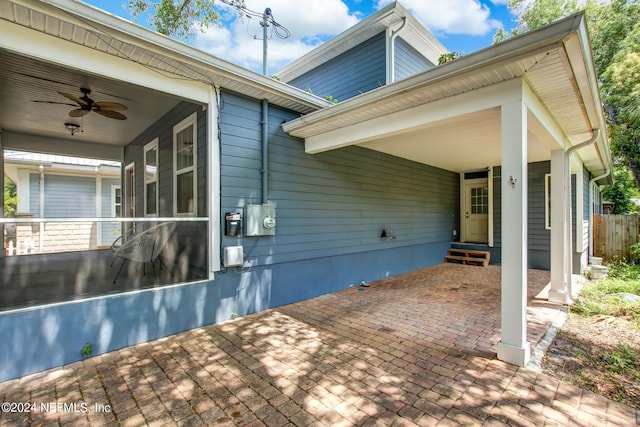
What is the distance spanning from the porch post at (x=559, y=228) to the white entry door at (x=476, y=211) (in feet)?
13.9

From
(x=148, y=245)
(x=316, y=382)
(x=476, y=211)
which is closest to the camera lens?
(x=316, y=382)

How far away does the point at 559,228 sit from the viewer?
4391 mm

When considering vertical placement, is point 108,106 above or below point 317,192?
above

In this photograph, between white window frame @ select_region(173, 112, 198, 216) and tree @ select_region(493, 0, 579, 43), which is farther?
tree @ select_region(493, 0, 579, 43)

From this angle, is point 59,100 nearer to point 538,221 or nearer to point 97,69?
point 97,69

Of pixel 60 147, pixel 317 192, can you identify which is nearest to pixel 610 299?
pixel 317 192

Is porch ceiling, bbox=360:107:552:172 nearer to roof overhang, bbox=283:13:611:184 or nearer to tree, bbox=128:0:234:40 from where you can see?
roof overhang, bbox=283:13:611:184

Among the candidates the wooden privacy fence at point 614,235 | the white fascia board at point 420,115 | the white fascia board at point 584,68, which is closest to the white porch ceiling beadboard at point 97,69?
the white fascia board at point 420,115

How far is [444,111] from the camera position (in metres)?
3.10

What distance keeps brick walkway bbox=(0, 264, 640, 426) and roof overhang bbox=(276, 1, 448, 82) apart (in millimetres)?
5770

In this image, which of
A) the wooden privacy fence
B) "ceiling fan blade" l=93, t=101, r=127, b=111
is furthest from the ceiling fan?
the wooden privacy fence

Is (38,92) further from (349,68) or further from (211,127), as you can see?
(349,68)

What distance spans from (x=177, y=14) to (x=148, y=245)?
9084 millimetres

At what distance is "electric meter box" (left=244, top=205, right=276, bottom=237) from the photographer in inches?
154
